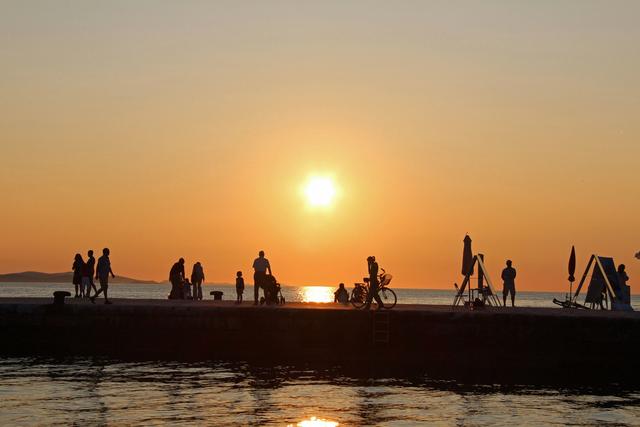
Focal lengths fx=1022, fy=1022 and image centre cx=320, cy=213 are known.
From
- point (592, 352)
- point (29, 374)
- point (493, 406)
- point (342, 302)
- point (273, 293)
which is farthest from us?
point (342, 302)

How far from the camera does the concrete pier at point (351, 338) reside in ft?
127

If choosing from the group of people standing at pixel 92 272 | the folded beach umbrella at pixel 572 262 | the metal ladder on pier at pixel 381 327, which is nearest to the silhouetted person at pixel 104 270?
the group of people standing at pixel 92 272

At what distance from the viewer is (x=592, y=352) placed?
38688mm

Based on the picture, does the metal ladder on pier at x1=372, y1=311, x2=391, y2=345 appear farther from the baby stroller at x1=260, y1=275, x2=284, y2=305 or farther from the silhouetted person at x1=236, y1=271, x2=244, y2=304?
the silhouetted person at x1=236, y1=271, x2=244, y2=304

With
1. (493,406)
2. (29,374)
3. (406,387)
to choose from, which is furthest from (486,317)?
(29,374)

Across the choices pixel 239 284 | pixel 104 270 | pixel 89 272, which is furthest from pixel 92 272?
pixel 239 284

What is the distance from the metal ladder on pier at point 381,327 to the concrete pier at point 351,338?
0.04m

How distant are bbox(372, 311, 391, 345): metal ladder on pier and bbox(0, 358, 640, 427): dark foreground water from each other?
10.0ft

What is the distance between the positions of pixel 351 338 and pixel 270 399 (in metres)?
10.0

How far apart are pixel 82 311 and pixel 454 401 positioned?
17.5 metres

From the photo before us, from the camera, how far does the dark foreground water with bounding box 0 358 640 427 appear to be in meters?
26.9

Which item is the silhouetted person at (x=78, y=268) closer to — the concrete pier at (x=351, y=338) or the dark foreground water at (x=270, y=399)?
the concrete pier at (x=351, y=338)

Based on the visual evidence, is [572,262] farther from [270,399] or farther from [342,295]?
[270,399]

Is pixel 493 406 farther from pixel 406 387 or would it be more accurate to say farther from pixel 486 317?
pixel 486 317
